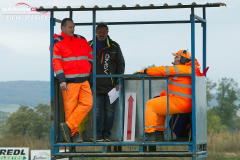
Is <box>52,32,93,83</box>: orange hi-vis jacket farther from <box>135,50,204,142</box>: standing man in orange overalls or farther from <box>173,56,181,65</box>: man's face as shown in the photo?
<box>173,56,181,65</box>: man's face

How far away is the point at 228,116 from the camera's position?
38.4 meters

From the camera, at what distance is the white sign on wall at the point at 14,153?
20.8 meters

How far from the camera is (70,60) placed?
632 centimetres

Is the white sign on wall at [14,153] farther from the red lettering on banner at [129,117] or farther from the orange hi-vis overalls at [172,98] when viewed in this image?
the orange hi-vis overalls at [172,98]

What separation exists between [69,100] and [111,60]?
1.08 meters

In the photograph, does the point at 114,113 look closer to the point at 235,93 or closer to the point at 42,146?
the point at 42,146

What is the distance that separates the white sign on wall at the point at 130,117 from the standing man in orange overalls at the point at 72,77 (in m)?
0.69

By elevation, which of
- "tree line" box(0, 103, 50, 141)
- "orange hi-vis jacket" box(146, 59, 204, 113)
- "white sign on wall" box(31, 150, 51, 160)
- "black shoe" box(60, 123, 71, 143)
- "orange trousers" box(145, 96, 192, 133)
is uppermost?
"orange hi-vis jacket" box(146, 59, 204, 113)

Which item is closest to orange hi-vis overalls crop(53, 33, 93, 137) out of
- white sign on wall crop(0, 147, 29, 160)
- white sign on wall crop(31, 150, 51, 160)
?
white sign on wall crop(31, 150, 51, 160)

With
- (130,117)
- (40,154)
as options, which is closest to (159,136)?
(130,117)

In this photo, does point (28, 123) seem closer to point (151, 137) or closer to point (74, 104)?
point (74, 104)

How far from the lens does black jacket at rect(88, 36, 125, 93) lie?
22.2 feet

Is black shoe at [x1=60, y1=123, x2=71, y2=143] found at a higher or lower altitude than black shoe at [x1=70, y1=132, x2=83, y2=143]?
higher

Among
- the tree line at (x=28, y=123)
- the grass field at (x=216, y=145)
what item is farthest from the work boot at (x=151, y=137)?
the tree line at (x=28, y=123)
